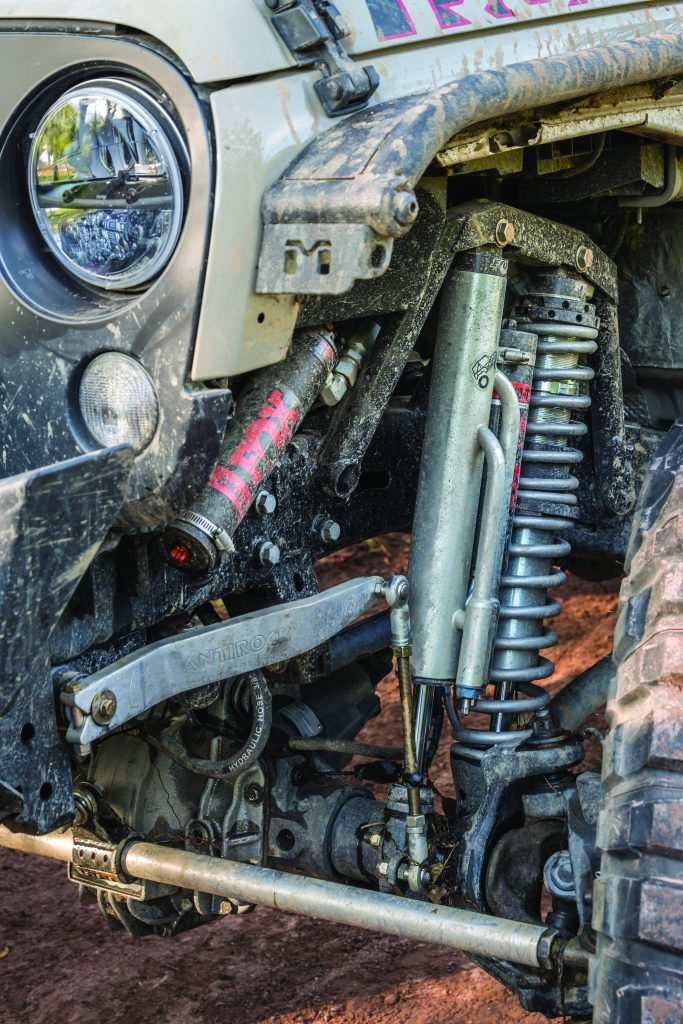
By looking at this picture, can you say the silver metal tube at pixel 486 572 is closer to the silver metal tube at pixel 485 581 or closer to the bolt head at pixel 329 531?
the silver metal tube at pixel 485 581

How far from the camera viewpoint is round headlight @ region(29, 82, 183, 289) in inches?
84.4

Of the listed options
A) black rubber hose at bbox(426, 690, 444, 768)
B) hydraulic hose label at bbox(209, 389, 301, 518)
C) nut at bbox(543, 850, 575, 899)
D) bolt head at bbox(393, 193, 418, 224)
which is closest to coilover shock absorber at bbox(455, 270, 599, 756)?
black rubber hose at bbox(426, 690, 444, 768)

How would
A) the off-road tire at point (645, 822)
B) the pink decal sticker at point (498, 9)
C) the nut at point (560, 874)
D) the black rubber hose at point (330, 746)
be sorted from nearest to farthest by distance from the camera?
the off-road tire at point (645, 822), the pink decal sticker at point (498, 9), the nut at point (560, 874), the black rubber hose at point (330, 746)

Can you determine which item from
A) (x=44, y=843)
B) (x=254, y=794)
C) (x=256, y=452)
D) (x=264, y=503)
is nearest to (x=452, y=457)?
(x=264, y=503)

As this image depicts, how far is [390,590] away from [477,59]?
0.95 m

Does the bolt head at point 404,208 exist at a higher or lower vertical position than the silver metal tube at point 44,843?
higher

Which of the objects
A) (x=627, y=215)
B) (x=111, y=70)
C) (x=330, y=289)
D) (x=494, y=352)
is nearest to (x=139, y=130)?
(x=111, y=70)

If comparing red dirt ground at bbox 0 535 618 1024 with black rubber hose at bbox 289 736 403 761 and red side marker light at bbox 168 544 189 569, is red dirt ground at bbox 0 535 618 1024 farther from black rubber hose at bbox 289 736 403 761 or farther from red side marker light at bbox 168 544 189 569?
red side marker light at bbox 168 544 189 569

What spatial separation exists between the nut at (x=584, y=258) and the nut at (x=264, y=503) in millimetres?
816

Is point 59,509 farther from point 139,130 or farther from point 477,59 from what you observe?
point 477,59

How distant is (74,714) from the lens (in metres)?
2.15

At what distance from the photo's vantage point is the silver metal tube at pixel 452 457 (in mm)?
2611

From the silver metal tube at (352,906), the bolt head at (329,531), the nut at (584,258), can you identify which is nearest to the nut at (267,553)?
the bolt head at (329,531)

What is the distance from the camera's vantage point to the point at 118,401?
2.20 metres
